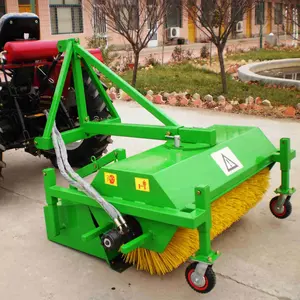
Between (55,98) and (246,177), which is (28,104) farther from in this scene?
(246,177)

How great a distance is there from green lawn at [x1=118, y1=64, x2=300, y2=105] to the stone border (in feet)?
0.83

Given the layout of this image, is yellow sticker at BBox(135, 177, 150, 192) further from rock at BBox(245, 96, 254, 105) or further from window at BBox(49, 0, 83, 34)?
window at BBox(49, 0, 83, 34)

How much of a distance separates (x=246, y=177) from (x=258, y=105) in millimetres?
4266

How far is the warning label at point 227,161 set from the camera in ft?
9.05

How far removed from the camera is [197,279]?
2.34m

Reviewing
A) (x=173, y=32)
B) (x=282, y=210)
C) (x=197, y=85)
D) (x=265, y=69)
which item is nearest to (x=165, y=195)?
(x=282, y=210)

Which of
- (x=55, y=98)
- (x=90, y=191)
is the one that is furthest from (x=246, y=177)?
(x=55, y=98)

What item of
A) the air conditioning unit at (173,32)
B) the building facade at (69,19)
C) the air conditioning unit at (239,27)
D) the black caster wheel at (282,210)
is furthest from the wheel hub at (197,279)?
the air conditioning unit at (239,27)

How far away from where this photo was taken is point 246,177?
284 cm

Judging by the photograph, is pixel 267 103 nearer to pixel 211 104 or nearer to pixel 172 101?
pixel 211 104

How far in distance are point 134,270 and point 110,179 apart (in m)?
0.54

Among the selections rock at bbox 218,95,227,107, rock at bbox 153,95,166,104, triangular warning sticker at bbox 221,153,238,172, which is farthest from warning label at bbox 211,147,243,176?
rock at bbox 153,95,166,104

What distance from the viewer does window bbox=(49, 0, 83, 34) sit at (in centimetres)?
1920

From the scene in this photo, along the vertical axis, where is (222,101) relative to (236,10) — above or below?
below
